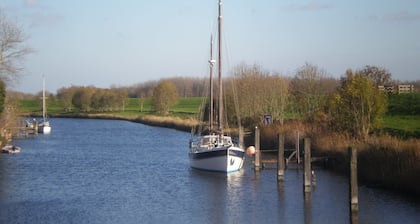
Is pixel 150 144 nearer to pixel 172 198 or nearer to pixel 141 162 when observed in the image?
pixel 141 162

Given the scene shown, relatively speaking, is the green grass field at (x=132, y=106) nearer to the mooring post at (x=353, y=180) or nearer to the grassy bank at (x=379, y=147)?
the grassy bank at (x=379, y=147)

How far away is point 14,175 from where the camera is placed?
127 ft

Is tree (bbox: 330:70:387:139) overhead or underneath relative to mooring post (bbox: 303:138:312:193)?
overhead

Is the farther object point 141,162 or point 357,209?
point 141,162

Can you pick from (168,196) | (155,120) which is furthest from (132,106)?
(168,196)

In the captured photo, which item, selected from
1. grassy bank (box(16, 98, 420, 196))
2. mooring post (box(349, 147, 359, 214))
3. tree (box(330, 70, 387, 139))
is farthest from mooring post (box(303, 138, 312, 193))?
tree (box(330, 70, 387, 139))

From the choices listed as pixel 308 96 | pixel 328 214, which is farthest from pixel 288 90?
Answer: pixel 328 214

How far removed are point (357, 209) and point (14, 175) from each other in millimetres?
21635

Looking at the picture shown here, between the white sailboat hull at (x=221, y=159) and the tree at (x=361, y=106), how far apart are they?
7.38m

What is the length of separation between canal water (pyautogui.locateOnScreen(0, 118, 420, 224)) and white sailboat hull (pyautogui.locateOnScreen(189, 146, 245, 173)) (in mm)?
568

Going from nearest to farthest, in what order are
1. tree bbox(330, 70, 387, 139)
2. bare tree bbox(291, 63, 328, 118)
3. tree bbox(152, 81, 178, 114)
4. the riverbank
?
1. tree bbox(330, 70, 387, 139)
2. bare tree bbox(291, 63, 328, 118)
3. the riverbank
4. tree bbox(152, 81, 178, 114)

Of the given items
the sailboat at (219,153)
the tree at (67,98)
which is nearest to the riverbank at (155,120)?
the tree at (67,98)

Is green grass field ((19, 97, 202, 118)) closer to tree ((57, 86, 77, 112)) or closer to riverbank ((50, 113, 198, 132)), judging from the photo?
tree ((57, 86, 77, 112))

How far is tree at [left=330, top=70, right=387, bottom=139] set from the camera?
3959 cm
